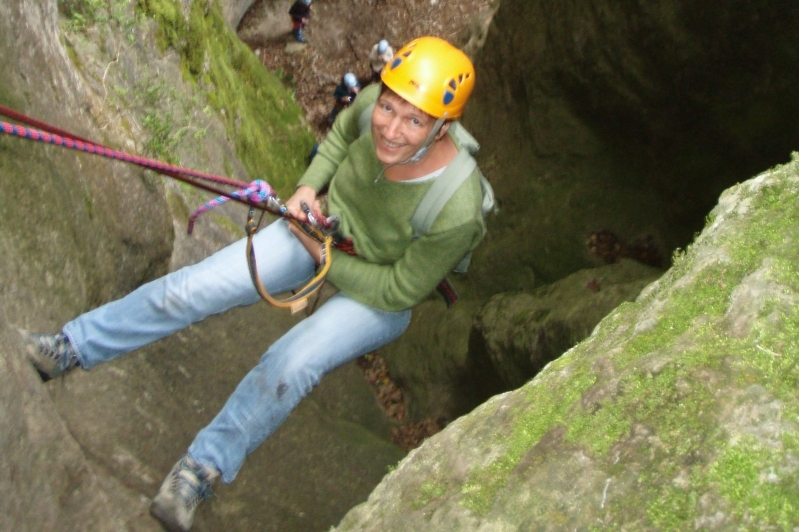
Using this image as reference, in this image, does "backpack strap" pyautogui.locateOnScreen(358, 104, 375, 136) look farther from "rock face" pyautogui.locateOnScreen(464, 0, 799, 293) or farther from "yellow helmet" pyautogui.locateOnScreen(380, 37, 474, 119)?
"rock face" pyautogui.locateOnScreen(464, 0, 799, 293)

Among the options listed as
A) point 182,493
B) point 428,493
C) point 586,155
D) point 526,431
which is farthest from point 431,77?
point 586,155

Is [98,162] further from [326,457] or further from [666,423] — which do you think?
[666,423]

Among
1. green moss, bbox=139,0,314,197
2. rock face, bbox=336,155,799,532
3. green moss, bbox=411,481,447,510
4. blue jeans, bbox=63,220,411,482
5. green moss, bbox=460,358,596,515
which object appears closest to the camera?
rock face, bbox=336,155,799,532

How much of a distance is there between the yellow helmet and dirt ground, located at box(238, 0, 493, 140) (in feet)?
21.8

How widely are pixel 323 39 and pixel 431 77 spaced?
814 cm

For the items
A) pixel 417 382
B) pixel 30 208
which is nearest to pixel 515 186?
pixel 417 382

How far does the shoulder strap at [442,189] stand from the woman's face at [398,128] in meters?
0.20

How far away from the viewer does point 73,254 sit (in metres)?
3.47

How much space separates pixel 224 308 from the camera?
137 inches

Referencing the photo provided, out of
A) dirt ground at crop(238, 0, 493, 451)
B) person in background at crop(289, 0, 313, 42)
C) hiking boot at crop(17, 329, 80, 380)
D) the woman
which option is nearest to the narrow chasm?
the woman

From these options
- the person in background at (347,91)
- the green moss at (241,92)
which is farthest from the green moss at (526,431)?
the person in background at (347,91)

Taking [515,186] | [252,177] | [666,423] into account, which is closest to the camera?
[666,423]

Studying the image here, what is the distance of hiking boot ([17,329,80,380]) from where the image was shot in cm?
310

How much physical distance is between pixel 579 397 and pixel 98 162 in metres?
3.08
